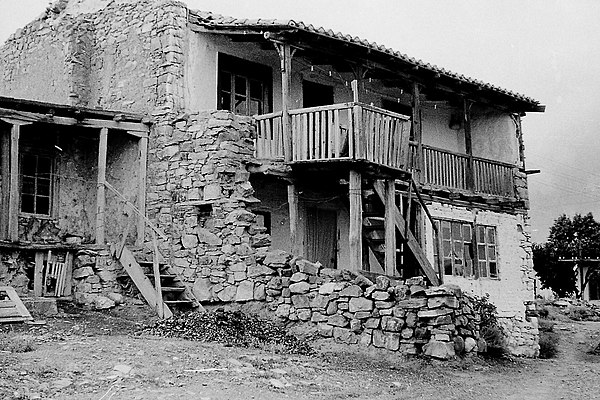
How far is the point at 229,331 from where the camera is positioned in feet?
42.8

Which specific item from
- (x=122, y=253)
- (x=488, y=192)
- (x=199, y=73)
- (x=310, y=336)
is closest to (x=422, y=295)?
(x=310, y=336)

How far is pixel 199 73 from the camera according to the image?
1666 cm

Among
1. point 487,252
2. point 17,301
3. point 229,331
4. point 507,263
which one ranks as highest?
point 487,252

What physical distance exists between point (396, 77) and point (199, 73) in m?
4.84

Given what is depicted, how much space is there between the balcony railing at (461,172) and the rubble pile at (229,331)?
6578 millimetres

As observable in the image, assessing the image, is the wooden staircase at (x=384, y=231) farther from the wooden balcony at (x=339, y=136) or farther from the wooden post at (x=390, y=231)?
the wooden balcony at (x=339, y=136)

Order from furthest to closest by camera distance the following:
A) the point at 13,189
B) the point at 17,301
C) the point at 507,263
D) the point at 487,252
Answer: the point at 507,263 → the point at 487,252 → the point at 13,189 → the point at 17,301

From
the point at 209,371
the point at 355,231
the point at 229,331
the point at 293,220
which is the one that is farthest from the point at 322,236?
the point at 209,371

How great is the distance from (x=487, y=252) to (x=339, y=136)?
7.82 metres

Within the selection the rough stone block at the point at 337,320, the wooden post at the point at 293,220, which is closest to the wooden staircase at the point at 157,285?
the wooden post at the point at 293,220

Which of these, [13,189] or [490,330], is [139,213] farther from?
[490,330]

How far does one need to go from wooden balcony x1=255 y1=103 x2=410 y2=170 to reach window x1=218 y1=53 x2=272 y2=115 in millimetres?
1402

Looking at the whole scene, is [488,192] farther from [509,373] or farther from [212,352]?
[212,352]

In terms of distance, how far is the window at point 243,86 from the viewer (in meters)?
17.4
